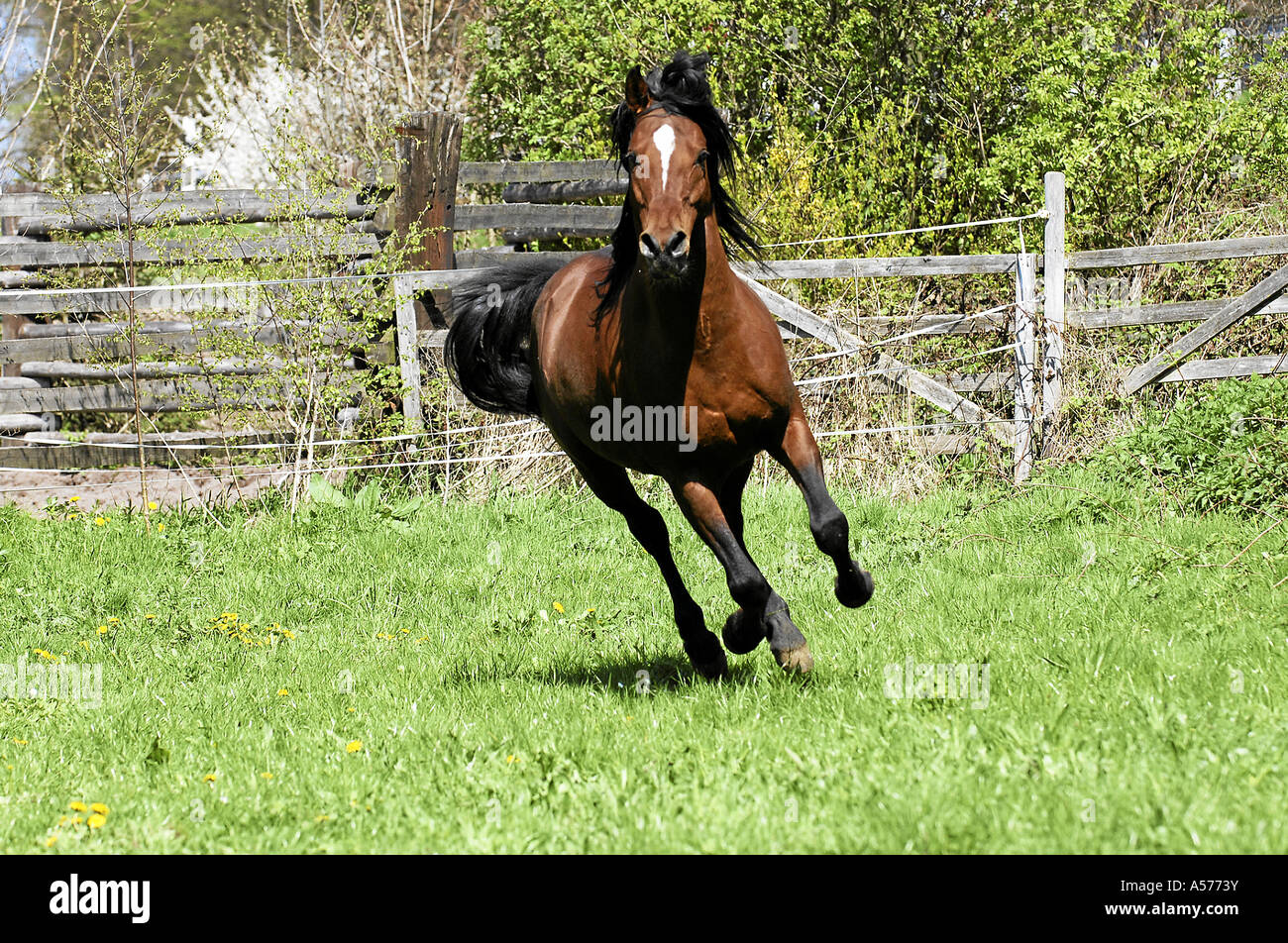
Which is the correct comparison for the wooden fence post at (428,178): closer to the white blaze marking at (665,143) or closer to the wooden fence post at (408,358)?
the wooden fence post at (408,358)

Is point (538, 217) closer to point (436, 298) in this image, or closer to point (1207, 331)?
point (436, 298)

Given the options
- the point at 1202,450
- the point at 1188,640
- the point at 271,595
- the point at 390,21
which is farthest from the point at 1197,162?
the point at 390,21

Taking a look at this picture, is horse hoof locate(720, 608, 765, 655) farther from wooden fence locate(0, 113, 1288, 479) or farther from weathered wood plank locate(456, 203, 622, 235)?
weathered wood plank locate(456, 203, 622, 235)

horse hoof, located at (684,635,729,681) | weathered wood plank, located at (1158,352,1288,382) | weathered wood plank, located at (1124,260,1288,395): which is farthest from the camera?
weathered wood plank, located at (1158,352,1288,382)

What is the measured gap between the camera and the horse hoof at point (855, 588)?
5000 millimetres

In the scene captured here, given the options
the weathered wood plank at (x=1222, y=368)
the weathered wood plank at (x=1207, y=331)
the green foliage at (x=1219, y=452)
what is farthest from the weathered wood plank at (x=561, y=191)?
the green foliage at (x=1219, y=452)

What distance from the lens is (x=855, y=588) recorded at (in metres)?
5.02

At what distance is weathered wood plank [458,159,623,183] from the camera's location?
1258 centimetres

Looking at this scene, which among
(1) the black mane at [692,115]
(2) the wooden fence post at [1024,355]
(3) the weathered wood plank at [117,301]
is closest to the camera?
(1) the black mane at [692,115]

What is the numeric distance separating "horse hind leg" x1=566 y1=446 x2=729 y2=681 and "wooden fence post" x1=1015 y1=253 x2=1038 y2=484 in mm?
4672

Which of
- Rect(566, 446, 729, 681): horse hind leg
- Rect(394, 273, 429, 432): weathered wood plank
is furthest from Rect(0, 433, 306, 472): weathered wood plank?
Rect(566, 446, 729, 681): horse hind leg

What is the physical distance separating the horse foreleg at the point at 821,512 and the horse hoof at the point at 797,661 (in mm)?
276

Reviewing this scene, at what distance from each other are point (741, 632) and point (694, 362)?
1.15 meters

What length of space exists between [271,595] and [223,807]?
3840mm
